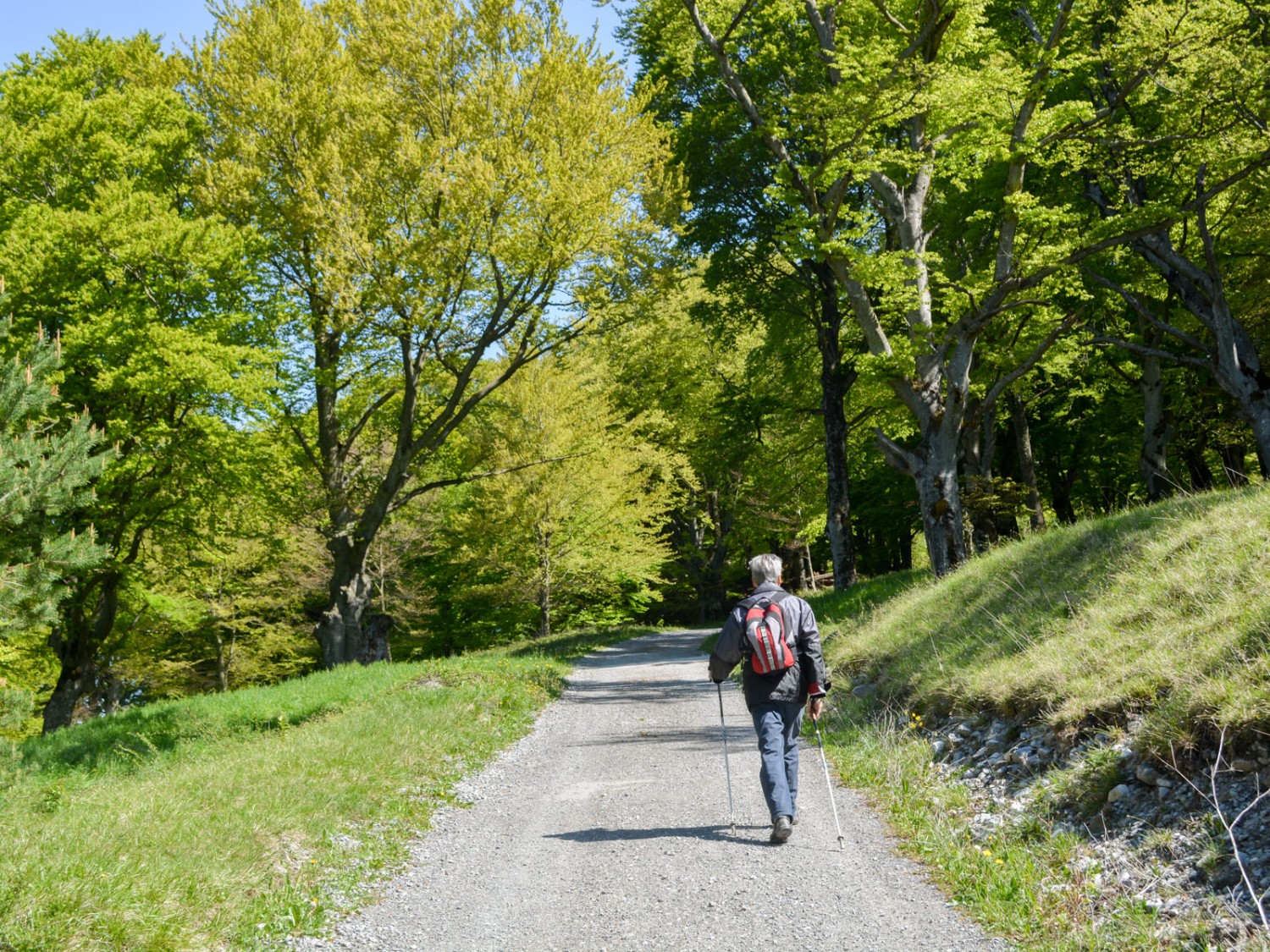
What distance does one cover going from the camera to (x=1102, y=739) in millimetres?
5668

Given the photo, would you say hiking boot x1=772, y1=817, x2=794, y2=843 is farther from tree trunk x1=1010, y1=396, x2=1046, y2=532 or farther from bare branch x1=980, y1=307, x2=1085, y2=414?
tree trunk x1=1010, y1=396, x2=1046, y2=532

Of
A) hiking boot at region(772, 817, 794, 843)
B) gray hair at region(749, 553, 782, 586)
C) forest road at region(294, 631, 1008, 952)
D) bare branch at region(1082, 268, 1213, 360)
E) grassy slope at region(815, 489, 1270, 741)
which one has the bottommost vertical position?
forest road at region(294, 631, 1008, 952)

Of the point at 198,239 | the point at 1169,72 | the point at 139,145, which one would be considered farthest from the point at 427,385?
the point at 1169,72

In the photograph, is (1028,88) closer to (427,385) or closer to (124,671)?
(427,385)

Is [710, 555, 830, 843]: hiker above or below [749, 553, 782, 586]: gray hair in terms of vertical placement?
below

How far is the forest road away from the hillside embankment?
0.41 meters

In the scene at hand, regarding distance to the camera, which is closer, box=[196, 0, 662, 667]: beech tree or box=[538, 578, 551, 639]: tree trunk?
box=[196, 0, 662, 667]: beech tree

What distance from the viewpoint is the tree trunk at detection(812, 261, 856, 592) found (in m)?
20.5

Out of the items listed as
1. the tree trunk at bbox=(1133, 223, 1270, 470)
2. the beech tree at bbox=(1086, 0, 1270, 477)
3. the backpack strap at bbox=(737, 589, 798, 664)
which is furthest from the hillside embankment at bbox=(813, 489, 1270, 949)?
the tree trunk at bbox=(1133, 223, 1270, 470)

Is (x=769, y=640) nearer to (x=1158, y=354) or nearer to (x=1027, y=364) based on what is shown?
(x=1027, y=364)

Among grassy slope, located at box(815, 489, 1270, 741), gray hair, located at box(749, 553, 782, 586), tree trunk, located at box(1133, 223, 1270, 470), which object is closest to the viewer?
grassy slope, located at box(815, 489, 1270, 741)

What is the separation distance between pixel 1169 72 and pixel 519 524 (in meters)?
19.6

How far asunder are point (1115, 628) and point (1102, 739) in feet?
5.36

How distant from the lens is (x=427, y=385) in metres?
21.2
